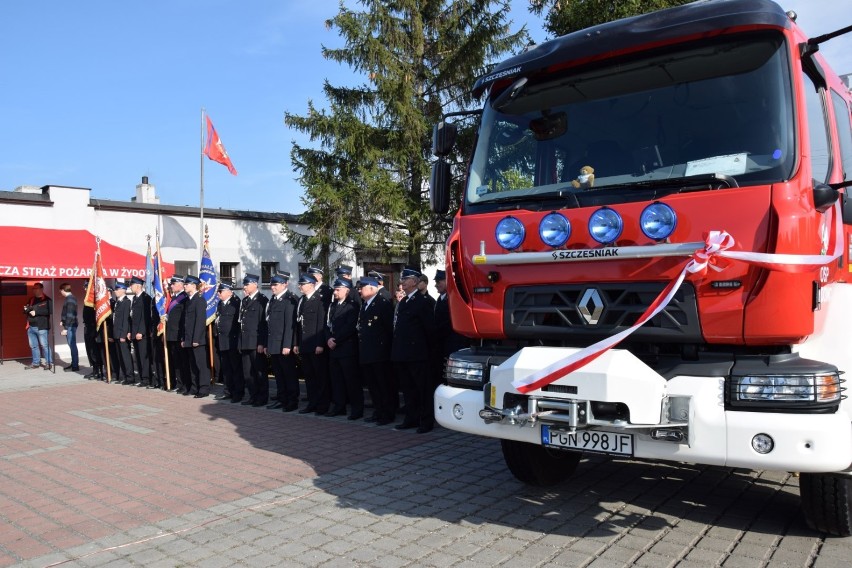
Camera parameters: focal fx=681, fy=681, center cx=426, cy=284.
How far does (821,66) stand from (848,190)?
0.87 metres

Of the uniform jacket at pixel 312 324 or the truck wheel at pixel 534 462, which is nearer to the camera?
the truck wheel at pixel 534 462

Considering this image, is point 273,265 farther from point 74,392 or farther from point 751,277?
point 751,277

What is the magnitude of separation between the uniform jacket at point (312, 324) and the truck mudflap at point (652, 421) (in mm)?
5308

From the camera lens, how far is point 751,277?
357 cm

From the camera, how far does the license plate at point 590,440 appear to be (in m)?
3.84

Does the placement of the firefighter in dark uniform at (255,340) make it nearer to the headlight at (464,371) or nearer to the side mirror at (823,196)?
the headlight at (464,371)

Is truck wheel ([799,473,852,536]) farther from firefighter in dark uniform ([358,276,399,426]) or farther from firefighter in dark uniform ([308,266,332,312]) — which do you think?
firefighter in dark uniform ([308,266,332,312])

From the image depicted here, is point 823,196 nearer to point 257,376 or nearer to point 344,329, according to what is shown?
point 344,329

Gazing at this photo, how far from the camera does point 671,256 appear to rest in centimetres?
378

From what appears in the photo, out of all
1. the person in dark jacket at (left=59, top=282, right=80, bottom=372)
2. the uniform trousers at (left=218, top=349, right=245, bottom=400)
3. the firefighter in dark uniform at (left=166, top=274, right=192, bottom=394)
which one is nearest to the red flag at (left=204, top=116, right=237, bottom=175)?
the person in dark jacket at (left=59, top=282, right=80, bottom=372)

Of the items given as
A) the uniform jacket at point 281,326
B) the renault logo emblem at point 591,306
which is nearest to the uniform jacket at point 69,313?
the uniform jacket at point 281,326

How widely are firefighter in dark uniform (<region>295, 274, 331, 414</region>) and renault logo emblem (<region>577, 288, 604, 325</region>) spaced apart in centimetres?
567

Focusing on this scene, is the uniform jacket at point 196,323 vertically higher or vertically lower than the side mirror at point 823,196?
lower

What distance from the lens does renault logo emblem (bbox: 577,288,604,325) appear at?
4.05 m
